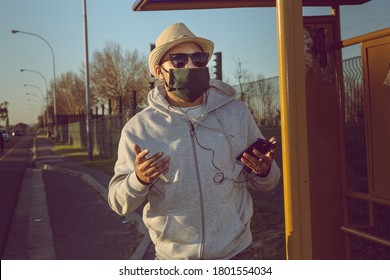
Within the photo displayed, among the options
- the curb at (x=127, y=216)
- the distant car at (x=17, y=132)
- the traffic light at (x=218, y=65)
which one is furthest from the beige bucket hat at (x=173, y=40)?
the distant car at (x=17, y=132)

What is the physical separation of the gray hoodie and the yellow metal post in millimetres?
308

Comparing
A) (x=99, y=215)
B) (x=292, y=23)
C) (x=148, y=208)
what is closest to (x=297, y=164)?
(x=292, y=23)

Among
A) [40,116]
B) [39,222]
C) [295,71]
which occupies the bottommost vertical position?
[39,222]

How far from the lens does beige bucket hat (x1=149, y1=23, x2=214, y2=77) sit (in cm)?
217

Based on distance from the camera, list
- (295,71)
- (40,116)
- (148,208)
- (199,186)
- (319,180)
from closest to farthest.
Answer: (295,71) < (199,186) < (148,208) < (319,180) < (40,116)

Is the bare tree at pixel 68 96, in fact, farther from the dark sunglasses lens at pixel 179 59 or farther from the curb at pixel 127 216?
the dark sunglasses lens at pixel 179 59

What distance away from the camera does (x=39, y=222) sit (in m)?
8.08

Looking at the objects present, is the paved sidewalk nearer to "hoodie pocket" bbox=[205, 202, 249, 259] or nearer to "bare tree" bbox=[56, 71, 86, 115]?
"hoodie pocket" bbox=[205, 202, 249, 259]

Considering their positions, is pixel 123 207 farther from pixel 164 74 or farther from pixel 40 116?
pixel 40 116

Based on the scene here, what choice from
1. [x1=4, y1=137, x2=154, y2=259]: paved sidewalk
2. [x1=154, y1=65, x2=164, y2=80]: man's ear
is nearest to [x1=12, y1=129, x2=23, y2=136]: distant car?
[x1=4, y1=137, x2=154, y2=259]: paved sidewalk

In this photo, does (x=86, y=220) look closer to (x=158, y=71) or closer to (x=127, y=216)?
(x=127, y=216)

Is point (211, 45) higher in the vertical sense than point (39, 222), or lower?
higher

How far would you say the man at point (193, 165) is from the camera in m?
2.06

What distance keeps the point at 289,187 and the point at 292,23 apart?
0.55 meters
